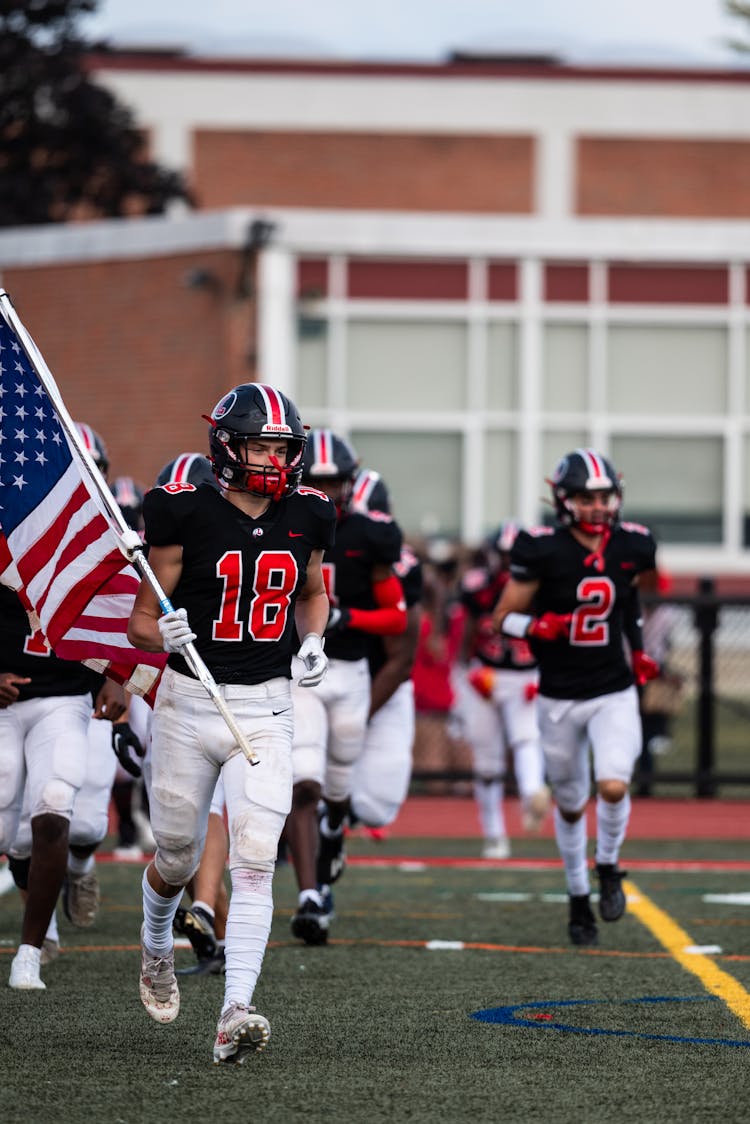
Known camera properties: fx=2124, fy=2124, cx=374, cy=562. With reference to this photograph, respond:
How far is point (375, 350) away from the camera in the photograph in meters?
23.9

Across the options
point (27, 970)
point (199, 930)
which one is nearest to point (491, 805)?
point (199, 930)

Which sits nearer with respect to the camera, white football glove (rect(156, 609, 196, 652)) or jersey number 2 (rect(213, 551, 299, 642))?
white football glove (rect(156, 609, 196, 652))

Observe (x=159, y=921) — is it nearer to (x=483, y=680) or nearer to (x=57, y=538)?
(x=57, y=538)

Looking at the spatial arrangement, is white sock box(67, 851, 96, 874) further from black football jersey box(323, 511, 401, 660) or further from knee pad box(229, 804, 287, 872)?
knee pad box(229, 804, 287, 872)

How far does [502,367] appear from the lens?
24094mm

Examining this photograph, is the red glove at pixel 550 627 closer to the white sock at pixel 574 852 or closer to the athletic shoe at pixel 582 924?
the white sock at pixel 574 852

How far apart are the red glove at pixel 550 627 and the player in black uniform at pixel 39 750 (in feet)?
7.03

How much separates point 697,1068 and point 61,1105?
189 centimetres

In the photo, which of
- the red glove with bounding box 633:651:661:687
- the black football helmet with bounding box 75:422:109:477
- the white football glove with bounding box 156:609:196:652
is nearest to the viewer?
the white football glove with bounding box 156:609:196:652

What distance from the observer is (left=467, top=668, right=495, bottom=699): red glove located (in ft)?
44.9

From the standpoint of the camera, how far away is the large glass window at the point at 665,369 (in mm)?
24281

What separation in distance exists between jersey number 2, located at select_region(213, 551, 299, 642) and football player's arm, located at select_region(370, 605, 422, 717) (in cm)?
337

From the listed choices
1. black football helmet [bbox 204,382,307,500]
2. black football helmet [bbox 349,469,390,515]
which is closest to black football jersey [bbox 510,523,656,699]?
black football helmet [bbox 349,469,390,515]

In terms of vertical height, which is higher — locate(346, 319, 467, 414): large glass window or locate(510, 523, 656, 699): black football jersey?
locate(346, 319, 467, 414): large glass window
